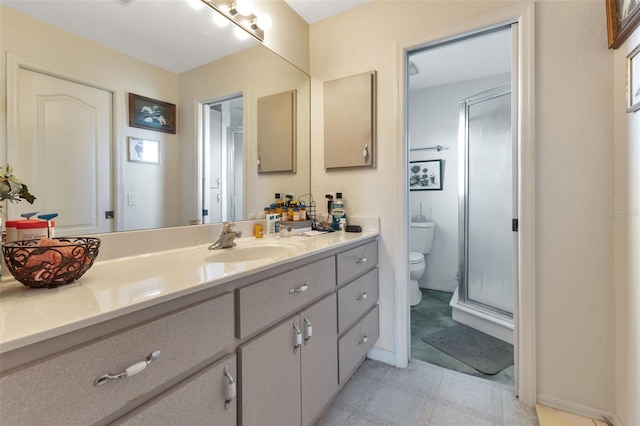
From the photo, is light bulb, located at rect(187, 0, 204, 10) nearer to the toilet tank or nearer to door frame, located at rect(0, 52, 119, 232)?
door frame, located at rect(0, 52, 119, 232)

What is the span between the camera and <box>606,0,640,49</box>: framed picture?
103 centimetres

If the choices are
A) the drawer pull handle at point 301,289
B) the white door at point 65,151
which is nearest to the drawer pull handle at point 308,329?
the drawer pull handle at point 301,289

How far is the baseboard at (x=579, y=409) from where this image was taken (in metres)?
1.26

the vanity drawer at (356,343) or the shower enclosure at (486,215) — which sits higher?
the shower enclosure at (486,215)

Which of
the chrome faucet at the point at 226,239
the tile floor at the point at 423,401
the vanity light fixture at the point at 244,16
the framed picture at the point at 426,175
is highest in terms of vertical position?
the vanity light fixture at the point at 244,16

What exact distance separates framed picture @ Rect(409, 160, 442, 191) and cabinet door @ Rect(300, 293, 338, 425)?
2.36 meters

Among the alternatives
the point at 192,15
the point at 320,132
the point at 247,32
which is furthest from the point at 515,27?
the point at 192,15

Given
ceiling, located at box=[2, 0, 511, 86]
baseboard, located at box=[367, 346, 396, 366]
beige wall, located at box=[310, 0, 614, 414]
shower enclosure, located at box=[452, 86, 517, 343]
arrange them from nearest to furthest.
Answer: ceiling, located at box=[2, 0, 511, 86] < beige wall, located at box=[310, 0, 614, 414] < baseboard, located at box=[367, 346, 396, 366] < shower enclosure, located at box=[452, 86, 517, 343]

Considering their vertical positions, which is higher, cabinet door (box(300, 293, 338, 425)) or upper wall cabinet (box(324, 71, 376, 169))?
upper wall cabinet (box(324, 71, 376, 169))

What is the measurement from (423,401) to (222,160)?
1.66 meters

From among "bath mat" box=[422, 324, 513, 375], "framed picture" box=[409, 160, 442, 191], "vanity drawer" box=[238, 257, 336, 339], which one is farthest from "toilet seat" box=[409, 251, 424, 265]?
"vanity drawer" box=[238, 257, 336, 339]

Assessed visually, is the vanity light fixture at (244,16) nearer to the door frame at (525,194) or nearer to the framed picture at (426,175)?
the door frame at (525,194)

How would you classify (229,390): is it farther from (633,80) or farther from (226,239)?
(633,80)

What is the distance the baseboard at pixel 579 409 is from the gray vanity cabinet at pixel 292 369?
1.04 m
